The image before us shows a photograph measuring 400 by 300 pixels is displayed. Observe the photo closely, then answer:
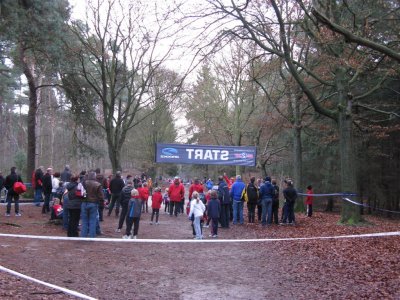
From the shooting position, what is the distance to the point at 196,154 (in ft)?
63.2

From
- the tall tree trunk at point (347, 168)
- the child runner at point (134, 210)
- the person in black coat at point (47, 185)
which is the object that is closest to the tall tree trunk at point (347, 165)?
the tall tree trunk at point (347, 168)

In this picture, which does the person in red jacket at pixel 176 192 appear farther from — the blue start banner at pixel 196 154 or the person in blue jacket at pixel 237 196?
the person in blue jacket at pixel 237 196

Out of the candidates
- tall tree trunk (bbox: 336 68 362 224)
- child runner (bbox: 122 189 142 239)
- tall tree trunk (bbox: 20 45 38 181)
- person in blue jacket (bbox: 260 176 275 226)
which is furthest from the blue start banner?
tall tree trunk (bbox: 20 45 38 181)

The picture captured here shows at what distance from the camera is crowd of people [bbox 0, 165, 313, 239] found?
40.6ft

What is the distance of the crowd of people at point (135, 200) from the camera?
40.6 feet

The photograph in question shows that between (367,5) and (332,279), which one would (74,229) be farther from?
(367,5)

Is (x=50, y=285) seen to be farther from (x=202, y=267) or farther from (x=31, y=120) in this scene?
(x=31, y=120)

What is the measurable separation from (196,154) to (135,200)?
6.75 metres

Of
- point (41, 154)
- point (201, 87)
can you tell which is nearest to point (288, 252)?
point (201, 87)

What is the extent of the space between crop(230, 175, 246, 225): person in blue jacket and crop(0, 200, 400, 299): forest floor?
313 cm

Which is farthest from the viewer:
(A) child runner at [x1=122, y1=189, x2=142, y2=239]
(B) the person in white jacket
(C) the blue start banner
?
(C) the blue start banner

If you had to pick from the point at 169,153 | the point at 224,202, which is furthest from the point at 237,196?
the point at 169,153

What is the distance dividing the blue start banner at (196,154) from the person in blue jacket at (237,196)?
1.94 metres

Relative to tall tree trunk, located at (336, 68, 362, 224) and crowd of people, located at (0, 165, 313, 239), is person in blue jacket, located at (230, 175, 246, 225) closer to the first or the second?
crowd of people, located at (0, 165, 313, 239)
